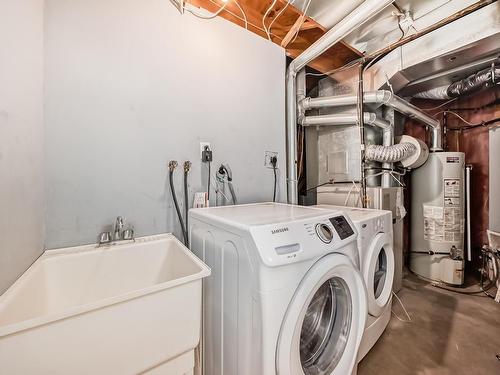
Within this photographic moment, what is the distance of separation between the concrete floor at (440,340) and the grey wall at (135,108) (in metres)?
1.41

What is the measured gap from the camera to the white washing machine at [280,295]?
75 cm

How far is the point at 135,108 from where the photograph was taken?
1246 mm

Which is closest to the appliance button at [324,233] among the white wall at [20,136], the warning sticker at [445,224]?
the white wall at [20,136]

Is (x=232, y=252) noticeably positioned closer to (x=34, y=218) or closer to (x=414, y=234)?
(x=34, y=218)

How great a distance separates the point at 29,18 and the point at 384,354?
2.58 meters

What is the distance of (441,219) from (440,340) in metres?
1.39

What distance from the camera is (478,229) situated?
2678 mm

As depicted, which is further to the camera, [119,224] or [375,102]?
[375,102]

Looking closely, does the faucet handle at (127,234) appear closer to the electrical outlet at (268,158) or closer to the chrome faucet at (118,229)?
the chrome faucet at (118,229)

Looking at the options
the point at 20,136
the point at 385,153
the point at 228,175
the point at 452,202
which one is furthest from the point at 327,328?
the point at 452,202

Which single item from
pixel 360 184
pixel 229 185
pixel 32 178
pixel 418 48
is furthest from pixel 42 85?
pixel 418 48

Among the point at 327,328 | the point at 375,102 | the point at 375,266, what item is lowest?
the point at 327,328

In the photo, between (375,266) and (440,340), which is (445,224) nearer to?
(440,340)

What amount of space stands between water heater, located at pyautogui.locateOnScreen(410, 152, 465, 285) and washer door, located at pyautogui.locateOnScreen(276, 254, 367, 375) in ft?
7.07
